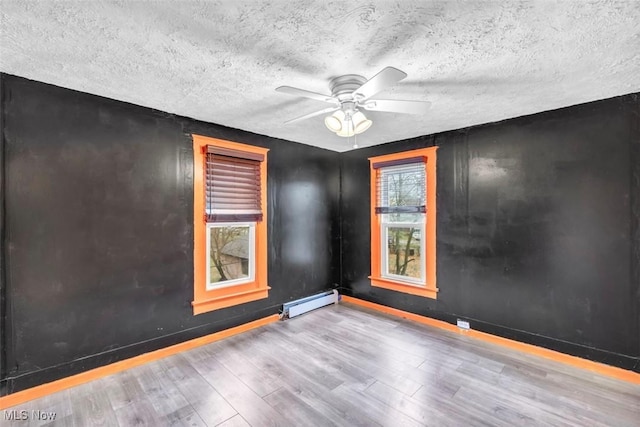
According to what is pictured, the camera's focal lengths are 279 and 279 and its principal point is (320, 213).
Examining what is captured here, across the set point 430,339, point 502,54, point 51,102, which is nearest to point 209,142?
point 51,102

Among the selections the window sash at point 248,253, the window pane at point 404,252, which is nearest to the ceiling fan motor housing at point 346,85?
the window sash at point 248,253

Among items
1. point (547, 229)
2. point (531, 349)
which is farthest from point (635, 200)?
point (531, 349)

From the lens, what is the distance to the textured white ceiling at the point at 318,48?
136 centimetres

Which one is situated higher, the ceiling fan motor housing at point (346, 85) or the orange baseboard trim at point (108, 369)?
the ceiling fan motor housing at point (346, 85)

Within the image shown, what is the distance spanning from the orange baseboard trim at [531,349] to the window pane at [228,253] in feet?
6.52

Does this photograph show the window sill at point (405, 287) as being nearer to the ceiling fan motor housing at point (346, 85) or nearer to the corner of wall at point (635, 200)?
the corner of wall at point (635, 200)

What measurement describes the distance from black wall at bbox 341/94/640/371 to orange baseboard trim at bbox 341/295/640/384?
0.06 m

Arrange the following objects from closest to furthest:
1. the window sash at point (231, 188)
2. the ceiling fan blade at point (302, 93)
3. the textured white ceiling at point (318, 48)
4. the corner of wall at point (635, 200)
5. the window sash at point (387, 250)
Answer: the textured white ceiling at point (318, 48)
the ceiling fan blade at point (302, 93)
the corner of wall at point (635, 200)
the window sash at point (231, 188)
the window sash at point (387, 250)

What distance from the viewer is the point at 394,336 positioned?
310 centimetres

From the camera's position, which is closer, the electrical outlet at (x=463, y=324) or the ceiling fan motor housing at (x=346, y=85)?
the ceiling fan motor housing at (x=346, y=85)

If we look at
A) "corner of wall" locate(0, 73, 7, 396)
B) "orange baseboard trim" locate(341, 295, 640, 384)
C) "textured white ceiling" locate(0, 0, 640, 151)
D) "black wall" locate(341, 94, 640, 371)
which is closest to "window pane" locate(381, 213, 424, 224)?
"black wall" locate(341, 94, 640, 371)

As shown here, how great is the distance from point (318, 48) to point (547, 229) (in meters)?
2.68

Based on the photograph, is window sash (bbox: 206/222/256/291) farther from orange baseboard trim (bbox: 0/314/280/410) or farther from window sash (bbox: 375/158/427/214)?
window sash (bbox: 375/158/427/214)

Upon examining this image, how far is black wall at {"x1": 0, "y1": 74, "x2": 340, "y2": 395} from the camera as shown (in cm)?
202
